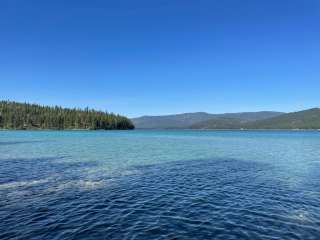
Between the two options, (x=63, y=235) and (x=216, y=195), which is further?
(x=216, y=195)

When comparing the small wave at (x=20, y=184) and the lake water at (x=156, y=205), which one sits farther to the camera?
the small wave at (x=20, y=184)

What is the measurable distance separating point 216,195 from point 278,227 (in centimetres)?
718

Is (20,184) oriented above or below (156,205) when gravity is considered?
above

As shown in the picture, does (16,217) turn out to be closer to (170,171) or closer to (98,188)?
(98,188)

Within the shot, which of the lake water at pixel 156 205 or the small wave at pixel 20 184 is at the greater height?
the small wave at pixel 20 184

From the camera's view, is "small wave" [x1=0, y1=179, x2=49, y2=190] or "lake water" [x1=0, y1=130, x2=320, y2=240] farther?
"small wave" [x1=0, y1=179, x2=49, y2=190]

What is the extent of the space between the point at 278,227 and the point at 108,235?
368 inches

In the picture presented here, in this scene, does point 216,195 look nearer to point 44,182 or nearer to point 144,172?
point 144,172

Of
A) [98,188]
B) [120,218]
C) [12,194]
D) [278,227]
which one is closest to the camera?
[278,227]

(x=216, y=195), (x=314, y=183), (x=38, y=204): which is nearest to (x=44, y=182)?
(x=38, y=204)

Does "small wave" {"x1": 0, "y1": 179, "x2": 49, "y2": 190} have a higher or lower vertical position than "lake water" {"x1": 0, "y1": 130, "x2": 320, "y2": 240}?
higher

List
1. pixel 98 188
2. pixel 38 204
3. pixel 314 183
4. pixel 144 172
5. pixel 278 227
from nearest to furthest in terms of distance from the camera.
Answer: pixel 278 227 < pixel 38 204 < pixel 98 188 < pixel 314 183 < pixel 144 172

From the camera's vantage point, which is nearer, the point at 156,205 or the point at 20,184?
the point at 156,205

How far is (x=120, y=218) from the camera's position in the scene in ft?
52.4
